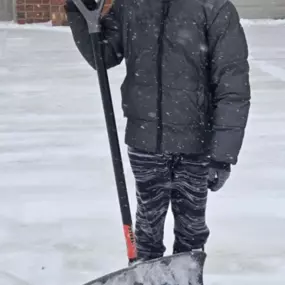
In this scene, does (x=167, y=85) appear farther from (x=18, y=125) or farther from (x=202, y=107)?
(x=18, y=125)

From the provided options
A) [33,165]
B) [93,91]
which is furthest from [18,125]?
[93,91]

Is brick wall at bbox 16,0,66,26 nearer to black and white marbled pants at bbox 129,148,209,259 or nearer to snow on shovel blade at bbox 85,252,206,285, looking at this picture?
black and white marbled pants at bbox 129,148,209,259

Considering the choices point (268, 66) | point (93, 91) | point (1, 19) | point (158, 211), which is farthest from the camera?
point (1, 19)

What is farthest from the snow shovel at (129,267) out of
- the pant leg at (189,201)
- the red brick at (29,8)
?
the red brick at (29,8)

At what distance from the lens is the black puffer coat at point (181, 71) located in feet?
9.29

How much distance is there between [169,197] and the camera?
3.17m

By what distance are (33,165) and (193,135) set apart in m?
3.12

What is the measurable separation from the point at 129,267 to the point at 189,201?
0.47m

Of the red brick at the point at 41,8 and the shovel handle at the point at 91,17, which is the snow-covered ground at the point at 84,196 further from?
the red brick at the point at 41,8

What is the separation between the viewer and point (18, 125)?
7.19 metres

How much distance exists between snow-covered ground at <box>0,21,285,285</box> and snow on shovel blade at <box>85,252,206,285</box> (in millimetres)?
806

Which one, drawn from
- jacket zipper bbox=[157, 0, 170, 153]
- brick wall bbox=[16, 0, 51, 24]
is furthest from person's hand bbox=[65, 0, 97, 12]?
brick wall bbox=[16, 0, 51, 24]

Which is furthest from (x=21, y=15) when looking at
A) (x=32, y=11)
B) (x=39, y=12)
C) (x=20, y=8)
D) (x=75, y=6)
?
(x=75, y=6)

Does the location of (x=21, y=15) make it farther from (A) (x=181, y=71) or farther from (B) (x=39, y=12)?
(A) (x=181, y=71)
